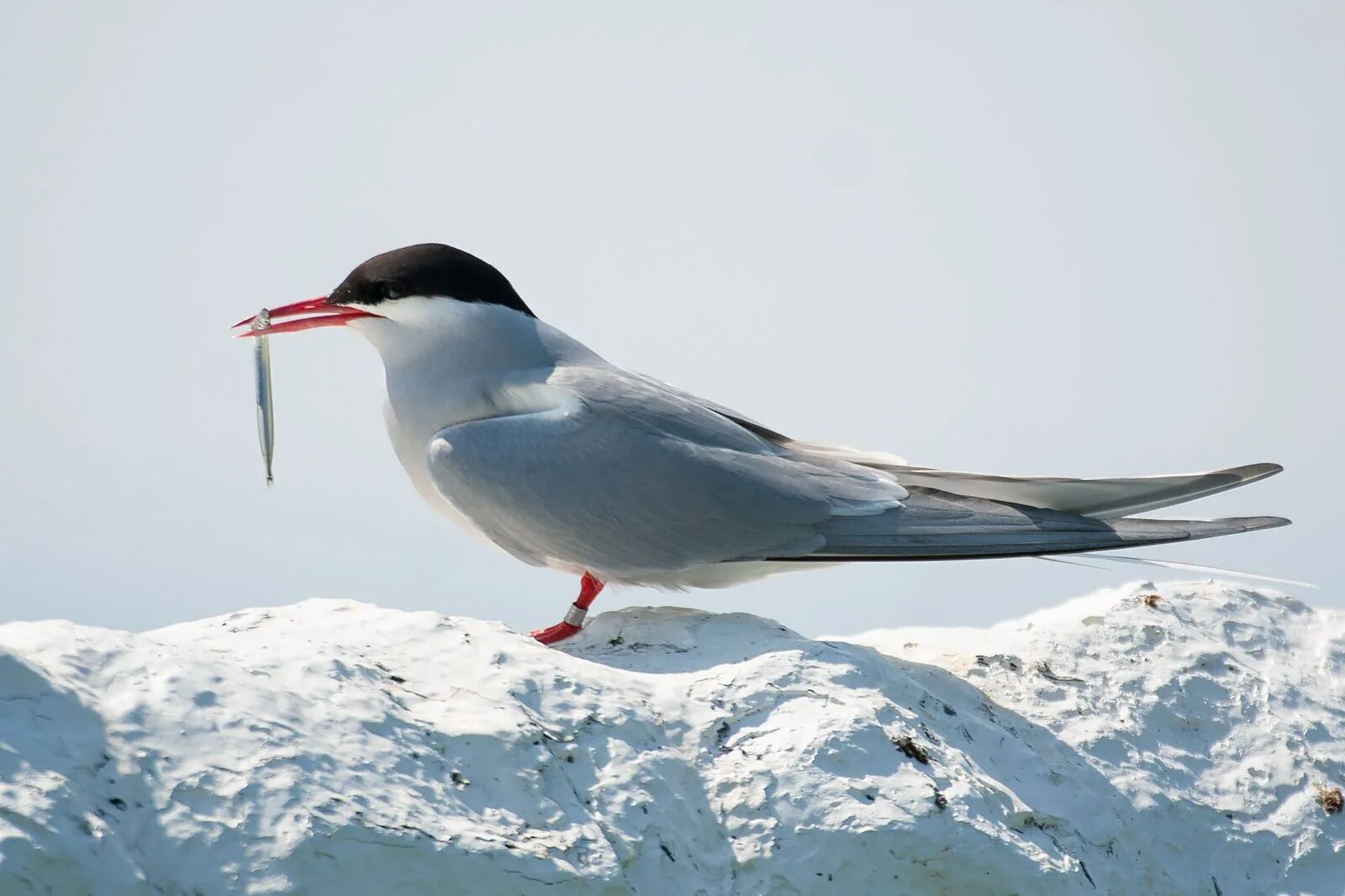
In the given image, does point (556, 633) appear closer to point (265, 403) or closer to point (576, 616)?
point (576, 616)

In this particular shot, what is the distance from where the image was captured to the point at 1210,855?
14.0 feet

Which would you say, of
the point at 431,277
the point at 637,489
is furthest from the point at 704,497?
the point at 431,277

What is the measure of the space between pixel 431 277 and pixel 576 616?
1491 millimetres

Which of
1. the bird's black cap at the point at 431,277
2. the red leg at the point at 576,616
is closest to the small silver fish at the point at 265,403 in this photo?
the bird's black cap at the point at 431,277

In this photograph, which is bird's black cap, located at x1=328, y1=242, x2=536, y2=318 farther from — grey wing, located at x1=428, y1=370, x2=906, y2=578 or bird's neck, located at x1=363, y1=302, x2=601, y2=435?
grey wing, located at x1=428, y1=370, x2=906, y2=578

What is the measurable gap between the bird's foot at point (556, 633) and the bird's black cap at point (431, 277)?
1438 millimetres

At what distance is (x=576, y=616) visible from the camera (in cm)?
509

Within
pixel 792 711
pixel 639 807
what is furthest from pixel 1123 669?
pixel 639 807

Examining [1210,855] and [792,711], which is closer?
[792,711]

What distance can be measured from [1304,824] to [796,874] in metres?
1.80

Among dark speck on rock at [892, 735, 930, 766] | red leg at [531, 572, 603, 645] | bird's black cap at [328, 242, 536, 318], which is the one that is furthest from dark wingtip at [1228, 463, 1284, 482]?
bird's black cap at [328, 242, 536, 318]

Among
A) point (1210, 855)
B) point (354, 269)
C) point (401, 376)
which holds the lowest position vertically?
point (1210, 855)

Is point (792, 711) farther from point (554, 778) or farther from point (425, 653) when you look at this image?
point (425, 653)

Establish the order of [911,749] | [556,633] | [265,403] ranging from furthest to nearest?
1. [265,403]
2. [556,633]
3. [911,749]
